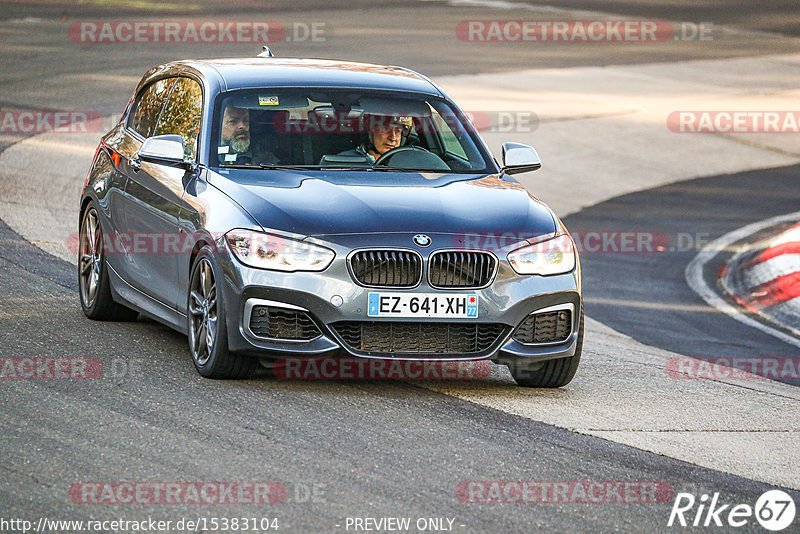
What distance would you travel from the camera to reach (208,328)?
774cm

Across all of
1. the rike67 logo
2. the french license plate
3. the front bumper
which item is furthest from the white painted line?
the rike67 logo

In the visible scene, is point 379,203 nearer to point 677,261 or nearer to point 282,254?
point 282,254

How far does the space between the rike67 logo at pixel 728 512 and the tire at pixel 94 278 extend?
4479 millimetres

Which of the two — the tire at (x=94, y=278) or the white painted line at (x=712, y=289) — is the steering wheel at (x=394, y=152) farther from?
the white painted line at (x=712, y=289)

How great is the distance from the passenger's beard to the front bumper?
106 cm

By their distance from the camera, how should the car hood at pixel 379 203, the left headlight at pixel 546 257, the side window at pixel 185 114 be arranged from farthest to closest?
the side window at pixel 185 114
the left headlight at pixel 546 257
the car hood at pixel 379 203

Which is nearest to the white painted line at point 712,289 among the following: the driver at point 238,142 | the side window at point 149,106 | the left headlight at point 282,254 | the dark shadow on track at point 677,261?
the dark shadow on track at point 677,261

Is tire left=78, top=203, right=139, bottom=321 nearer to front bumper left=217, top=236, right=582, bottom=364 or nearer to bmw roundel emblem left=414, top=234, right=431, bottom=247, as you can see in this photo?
front bumper left=217, top=236, right=582, bottom=364

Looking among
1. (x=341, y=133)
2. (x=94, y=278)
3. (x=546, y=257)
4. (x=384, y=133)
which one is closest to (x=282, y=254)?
(x=546, y=257)

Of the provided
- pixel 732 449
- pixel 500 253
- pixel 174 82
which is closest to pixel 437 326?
pixel 500 253

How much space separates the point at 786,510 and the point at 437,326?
6.95 ft

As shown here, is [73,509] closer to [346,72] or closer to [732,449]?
[732,449]

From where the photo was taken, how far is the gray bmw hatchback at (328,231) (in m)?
7.35

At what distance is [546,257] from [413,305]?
2.75 ft
